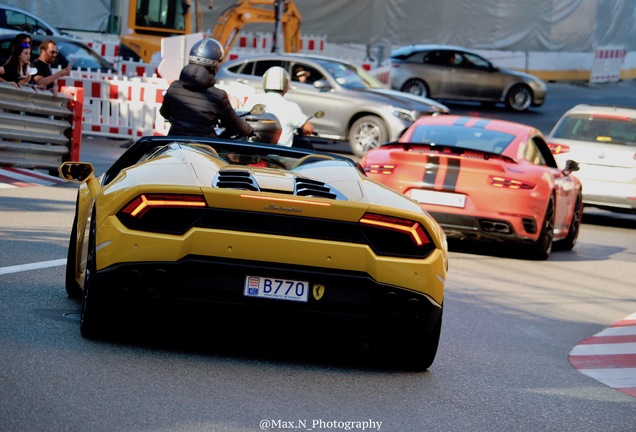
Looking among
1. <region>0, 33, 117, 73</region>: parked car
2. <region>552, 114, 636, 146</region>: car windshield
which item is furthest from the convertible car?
<region>0, 33, 117, 73</region>: parked car

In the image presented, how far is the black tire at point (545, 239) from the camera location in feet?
46.3

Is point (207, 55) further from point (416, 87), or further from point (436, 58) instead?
point (436, 58)

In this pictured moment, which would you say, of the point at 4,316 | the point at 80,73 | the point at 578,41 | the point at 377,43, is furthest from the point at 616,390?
the point at 578,41

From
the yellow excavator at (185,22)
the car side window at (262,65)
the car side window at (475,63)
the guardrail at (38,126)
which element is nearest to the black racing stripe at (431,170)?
the guardrail at (38,126)

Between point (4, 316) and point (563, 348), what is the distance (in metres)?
3.75

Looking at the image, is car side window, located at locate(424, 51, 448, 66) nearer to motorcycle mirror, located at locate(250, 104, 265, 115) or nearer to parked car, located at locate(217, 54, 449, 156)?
parked car, located at locate(217, 54, 449, 156)

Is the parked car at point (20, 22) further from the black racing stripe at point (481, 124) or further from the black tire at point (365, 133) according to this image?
the black racing stripe at point (481, 124)

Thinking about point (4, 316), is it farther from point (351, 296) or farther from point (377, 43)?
point (377, 43)

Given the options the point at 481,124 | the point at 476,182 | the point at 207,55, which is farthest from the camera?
the point at 481,124

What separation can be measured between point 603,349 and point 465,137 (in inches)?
200

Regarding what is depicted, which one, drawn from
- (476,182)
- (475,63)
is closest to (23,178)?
(476,182)

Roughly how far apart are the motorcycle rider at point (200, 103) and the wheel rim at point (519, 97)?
2665 cm

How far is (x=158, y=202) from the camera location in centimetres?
689

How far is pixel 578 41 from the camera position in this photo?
46.8 metres
